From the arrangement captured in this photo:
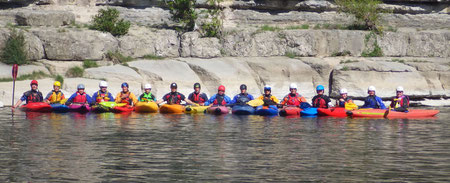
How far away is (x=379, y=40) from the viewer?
1452 inches

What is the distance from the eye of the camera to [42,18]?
3356 centimetres

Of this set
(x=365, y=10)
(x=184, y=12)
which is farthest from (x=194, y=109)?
(x=365, y=10)

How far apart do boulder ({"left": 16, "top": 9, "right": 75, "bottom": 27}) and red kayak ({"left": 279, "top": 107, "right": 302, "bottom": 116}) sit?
1346cm

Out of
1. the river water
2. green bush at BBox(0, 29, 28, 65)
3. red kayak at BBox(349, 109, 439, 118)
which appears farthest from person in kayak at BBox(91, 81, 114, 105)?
red kayak at BBox(349, 109, 439, 118)

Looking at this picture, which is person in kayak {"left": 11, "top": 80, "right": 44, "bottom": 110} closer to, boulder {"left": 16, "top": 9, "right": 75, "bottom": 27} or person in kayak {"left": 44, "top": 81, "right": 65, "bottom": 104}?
person in kayak {"left": 44, "top": 81, "right": 65, "bottom": 104}

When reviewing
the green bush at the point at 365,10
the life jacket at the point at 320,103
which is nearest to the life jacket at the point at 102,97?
the life jacket at the point at 320,103

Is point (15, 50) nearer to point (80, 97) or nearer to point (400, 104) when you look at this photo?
point (80, 97)

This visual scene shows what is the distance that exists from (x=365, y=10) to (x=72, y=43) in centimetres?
1401

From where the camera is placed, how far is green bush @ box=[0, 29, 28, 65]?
30688mm

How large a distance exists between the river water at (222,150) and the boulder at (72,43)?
10194 millimetres

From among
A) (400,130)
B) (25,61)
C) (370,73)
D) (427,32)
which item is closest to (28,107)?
(25,61)

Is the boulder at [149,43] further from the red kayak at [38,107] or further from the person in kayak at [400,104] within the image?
the person in kayak at [400,104]

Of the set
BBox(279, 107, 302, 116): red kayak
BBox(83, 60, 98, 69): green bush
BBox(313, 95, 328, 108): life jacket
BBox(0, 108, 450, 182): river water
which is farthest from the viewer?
BBox(83, 60, 98, 69): green bush

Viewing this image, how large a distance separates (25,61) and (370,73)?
14.2m
